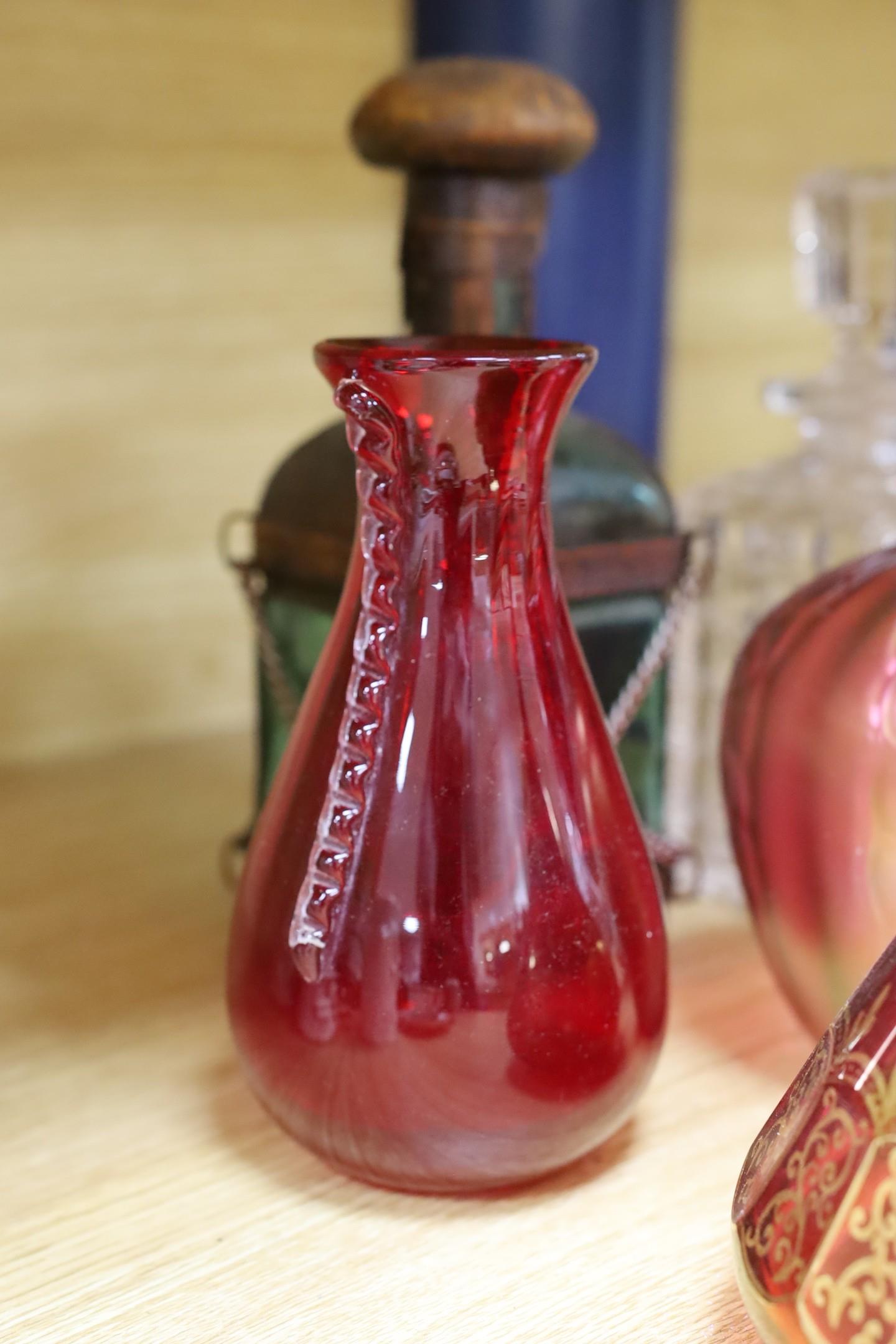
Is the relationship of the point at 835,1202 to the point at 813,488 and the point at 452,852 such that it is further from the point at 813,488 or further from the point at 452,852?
the point at 813,488

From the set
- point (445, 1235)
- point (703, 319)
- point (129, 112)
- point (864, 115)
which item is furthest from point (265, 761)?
point (864, 115)

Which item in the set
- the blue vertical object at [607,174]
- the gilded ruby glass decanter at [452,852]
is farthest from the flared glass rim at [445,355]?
the blue vertical object at [607,174]

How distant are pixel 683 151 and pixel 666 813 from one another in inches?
15.1

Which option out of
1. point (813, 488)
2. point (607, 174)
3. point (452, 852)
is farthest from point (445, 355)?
point (607, 174)

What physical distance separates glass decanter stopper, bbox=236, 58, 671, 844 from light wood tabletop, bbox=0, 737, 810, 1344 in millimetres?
90

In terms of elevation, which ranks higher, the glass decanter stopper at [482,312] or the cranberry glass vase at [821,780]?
the glass decanter stopper at [482,312]

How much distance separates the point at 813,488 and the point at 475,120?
0.55 ft

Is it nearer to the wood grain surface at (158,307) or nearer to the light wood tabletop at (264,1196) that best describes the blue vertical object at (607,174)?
the wood grain surface at (158,307)

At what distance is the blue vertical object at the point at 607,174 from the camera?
554mm

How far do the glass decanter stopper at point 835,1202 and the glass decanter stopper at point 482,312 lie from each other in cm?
18

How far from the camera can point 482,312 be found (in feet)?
1.33

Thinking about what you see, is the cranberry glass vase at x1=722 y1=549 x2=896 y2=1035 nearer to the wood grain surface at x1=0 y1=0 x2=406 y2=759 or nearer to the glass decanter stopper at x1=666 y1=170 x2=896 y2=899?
the glass decanter stopper at x1=666 y1=170 x2=896 y2=899

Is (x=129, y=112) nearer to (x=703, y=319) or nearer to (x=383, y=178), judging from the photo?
(x=383, y=178)

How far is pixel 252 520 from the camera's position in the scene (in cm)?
44
